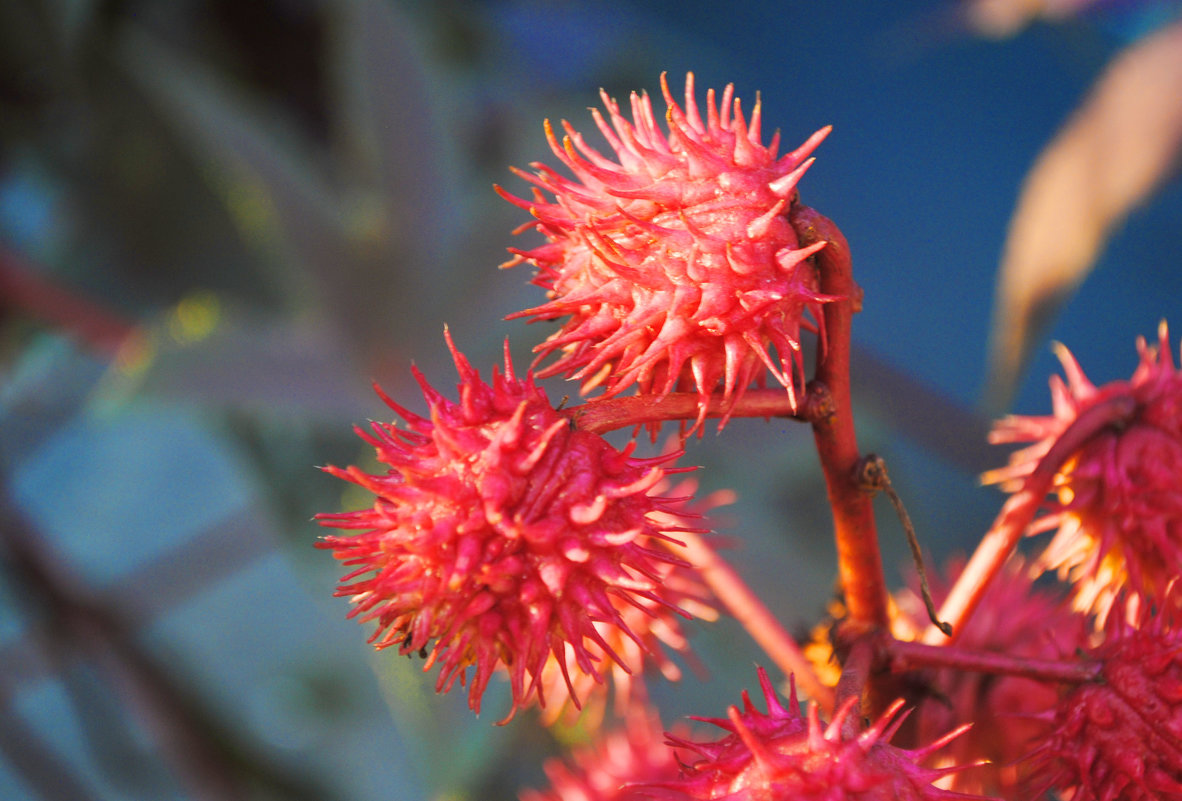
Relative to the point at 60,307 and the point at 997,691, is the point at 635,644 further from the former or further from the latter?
the point at 60,307

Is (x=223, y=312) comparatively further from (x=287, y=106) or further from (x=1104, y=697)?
(x=1104, y=697)

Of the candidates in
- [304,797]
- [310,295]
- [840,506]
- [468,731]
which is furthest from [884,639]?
[304,797]

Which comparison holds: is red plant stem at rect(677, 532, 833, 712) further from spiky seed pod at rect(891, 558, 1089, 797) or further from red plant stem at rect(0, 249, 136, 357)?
red plant stem at rect(0, 249, 136, 357)

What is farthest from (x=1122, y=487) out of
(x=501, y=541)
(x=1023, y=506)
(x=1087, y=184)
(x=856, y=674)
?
(x=1087, y=184)

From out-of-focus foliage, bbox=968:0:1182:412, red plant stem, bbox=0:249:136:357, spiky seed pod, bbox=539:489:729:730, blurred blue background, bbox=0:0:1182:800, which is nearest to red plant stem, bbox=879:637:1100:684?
spiky seed pod, bbox=539:489:729:730

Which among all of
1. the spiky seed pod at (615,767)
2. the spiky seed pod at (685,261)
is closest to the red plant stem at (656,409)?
the spiky seed pod at (685,261)

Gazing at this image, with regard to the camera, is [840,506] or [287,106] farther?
[287,106]

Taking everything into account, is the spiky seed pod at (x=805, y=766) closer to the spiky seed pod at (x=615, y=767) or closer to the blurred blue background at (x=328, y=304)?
the spiky seed pod at (x=615, y=767)
